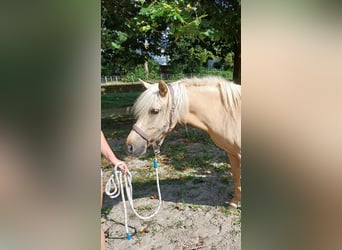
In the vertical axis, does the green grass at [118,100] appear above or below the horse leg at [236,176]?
above

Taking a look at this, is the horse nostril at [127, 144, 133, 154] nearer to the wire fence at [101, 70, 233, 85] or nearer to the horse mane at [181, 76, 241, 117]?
the wire fence at [101, 70, 233, 85]

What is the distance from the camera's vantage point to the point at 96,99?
35.8 inches

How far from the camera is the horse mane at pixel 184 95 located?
6.51 ft

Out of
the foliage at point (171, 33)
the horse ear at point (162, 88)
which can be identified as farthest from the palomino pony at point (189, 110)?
the foliage at point (171, 33)

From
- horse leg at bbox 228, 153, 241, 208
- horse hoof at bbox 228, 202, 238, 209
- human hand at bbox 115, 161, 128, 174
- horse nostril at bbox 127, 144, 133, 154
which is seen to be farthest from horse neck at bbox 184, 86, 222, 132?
human hand at bbox 115, 161, 128, 174

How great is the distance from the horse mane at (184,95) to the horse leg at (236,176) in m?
0.33

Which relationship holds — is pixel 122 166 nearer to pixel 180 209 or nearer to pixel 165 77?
pixel 165 77

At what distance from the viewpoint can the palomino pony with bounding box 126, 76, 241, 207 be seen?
2.00 m

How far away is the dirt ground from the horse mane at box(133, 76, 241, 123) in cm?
33

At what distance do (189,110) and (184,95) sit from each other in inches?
4.4

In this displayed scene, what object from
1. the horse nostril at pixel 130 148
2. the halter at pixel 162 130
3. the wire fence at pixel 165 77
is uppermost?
the wire fence at pixel 165 77

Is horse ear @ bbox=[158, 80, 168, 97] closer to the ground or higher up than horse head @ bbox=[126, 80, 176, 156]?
higher up

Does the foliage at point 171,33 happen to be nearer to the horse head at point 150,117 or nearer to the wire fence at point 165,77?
the wire fence at point 165,77

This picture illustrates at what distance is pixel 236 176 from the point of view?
7.50 feet
